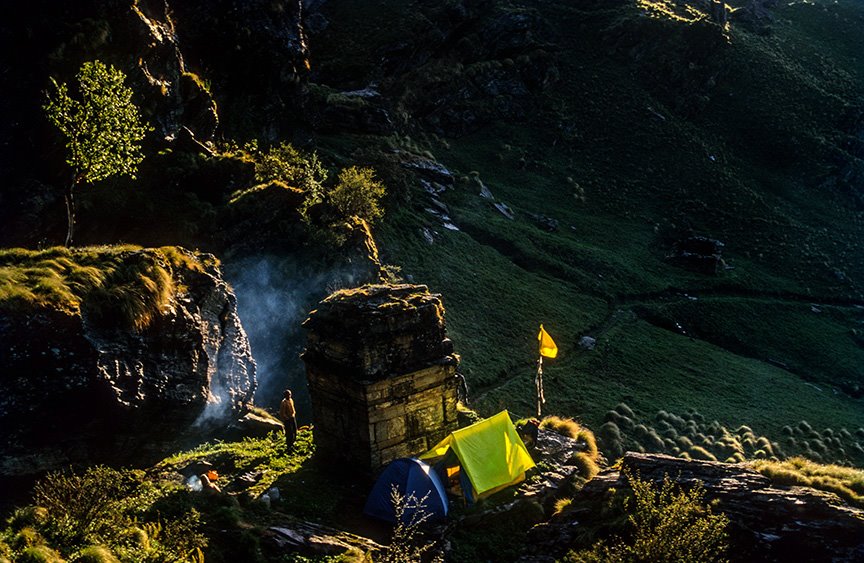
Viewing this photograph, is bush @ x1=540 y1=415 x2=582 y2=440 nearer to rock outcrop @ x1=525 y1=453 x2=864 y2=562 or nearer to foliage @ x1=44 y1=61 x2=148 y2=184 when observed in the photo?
rock outcrop @ x1=525 y1=453 x2=864 y2=562

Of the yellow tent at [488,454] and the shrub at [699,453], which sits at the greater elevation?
the yellow tent at [488,454]

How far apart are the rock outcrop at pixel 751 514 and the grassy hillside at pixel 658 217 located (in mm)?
18983

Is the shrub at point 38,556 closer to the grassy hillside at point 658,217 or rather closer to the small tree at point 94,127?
the small tree at point 94,127

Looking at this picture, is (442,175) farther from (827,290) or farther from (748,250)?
(827,290)

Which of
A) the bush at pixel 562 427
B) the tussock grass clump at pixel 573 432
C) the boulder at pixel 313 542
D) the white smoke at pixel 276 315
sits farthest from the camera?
the white smoke at pixel 276 315

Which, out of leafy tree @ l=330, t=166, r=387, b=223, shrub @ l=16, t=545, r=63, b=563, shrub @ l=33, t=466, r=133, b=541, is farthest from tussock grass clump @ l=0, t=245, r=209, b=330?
leafy tree @ l=330, t=166, r=387, b=223

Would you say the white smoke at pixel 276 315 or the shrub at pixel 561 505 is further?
the white smoke at pixel 276 315

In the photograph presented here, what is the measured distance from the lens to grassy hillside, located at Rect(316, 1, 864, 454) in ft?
132

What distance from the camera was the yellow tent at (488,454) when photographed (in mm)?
14930

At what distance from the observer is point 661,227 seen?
6706 cm

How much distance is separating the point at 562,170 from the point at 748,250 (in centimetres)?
2303

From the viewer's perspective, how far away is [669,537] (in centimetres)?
942

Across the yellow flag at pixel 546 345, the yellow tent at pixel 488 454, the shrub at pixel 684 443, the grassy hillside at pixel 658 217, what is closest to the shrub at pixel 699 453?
the shrub at pixel 684 443

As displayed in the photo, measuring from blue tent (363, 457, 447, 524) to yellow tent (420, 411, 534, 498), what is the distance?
43.7 inches
